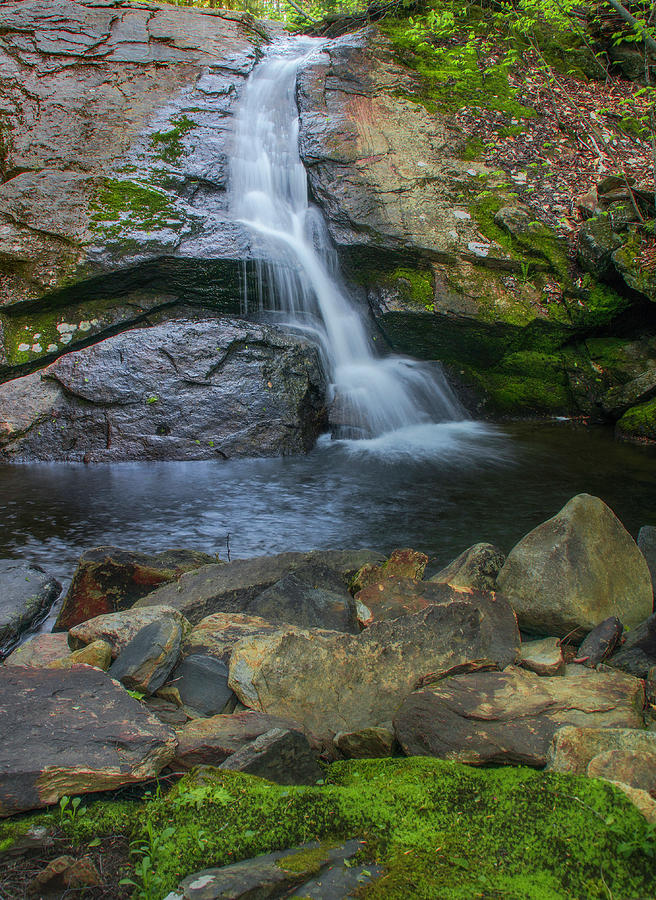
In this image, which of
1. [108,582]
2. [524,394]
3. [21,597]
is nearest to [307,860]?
[108,582]

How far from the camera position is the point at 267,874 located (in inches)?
57.0

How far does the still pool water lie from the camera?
530 cm

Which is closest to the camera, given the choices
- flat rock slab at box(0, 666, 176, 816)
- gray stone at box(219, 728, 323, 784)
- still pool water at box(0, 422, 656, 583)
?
flat rock slab at box(0, 666, 176, 816)

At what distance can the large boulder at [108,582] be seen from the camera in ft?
12.3

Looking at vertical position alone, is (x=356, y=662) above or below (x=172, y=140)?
below

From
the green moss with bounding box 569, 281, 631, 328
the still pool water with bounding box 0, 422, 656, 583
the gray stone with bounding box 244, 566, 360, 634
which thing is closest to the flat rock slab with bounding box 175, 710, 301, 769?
the gray stone with bounding box 244, 566, 360, 634

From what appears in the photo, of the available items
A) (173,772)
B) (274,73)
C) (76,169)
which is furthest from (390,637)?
(274,73)

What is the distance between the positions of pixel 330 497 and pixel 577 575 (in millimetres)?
3378

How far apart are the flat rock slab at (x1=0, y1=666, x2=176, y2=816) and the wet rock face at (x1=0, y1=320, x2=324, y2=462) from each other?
5.67 metres

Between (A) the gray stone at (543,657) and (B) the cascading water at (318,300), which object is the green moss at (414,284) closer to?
(B) the cascading water at (318,300)

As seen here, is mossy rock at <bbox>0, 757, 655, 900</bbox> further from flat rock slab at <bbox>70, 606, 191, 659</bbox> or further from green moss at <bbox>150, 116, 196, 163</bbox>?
green moss at <bbox>150, 116, 196, 163</bbox>

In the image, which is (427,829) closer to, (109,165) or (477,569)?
(477,569)

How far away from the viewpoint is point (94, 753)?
194cm

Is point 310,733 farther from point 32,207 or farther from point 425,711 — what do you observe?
point 32,207
